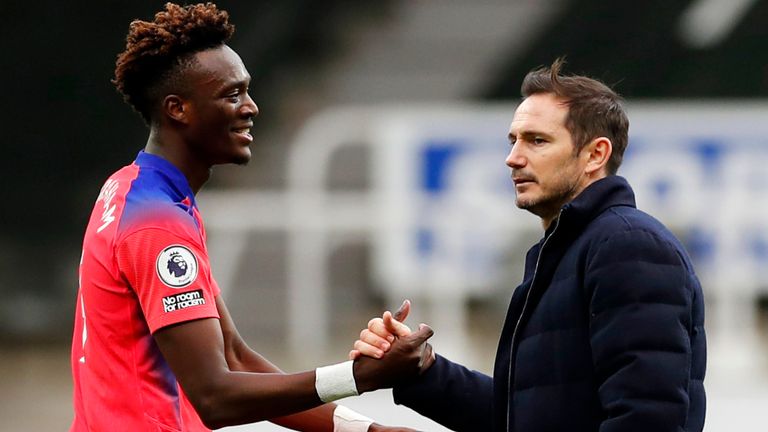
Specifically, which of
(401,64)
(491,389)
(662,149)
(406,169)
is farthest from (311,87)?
(491,389)

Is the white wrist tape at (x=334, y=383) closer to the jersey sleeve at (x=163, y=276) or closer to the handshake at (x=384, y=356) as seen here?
the handshake at (x=384, y=356)

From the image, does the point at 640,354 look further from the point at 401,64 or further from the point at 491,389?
the point at 401,64

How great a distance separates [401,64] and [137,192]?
26.1ft

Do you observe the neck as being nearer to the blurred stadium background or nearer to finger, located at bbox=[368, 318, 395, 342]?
finger, located at bbox=[368, 318, 395, 342]

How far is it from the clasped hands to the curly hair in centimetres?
74

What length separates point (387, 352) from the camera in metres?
3.58

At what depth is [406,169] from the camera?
913 centimetres

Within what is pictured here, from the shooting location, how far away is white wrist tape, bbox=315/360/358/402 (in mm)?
3439

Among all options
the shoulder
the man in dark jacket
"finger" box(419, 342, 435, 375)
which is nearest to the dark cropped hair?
Result: the man in dark jacket

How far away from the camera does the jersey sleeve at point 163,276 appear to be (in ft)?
10.9

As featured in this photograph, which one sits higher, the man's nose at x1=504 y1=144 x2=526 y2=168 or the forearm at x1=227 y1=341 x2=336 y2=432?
the man's nose at x1=504 y1=144 x2=526 y2=168

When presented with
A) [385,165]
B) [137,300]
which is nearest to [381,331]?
[137,300]

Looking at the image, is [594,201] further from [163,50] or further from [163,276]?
[163,50]

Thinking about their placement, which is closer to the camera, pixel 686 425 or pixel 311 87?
pixel 686 425
